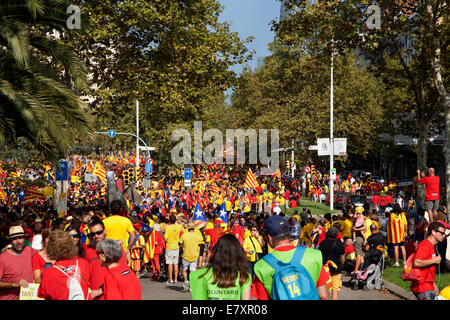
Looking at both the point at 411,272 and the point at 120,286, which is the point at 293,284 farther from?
the point at 411,272

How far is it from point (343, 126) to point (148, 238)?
123ft

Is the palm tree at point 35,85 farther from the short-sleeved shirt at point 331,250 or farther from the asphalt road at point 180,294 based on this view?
the short-sleeved shirt at point 331,250

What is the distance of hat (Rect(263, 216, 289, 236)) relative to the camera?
5.07 metres

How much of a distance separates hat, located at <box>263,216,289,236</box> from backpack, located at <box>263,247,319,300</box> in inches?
16.6

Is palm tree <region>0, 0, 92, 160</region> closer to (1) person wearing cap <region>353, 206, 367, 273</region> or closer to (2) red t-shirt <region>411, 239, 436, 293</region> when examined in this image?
(1) person wearing cap <region>353, 206, 367, 273</region>

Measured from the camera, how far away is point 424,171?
17.2 meters

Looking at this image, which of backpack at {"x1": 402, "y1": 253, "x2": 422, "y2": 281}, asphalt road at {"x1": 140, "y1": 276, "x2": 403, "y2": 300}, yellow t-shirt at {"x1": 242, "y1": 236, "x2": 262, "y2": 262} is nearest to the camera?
backpack at {"x1": 402, "y1": 253, "x2": 422, "y2": 281}

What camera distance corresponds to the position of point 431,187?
16.0m

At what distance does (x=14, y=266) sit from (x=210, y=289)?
315 cm

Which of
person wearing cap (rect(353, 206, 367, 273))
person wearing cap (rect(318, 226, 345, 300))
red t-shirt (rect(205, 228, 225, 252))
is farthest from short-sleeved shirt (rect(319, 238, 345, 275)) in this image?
red t-shirt (rect(205, 228, 225, 252))

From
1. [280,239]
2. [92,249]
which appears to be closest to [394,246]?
[92,249]

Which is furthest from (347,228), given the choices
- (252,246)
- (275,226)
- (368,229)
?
(275,226)

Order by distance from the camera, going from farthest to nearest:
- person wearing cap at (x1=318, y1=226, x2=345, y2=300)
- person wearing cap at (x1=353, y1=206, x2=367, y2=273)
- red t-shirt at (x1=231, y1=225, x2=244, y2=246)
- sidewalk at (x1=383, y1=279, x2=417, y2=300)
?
person wearing cap at (x1=353, y1=206, x2=367, y2=273) → red t-shirt at (x1=231, y1=225, x2=244, y2=246) → sidewalk at (x1=383, y1=279, x2=417, y2=300) → person wearing cap at (x1=318, y1=226, x2=345, y2=300)
